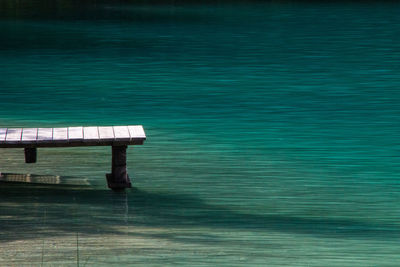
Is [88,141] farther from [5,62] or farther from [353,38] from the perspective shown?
[353,38]

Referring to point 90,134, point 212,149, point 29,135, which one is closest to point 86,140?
point 90,134

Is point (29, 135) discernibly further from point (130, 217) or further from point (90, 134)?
point (130, 217)

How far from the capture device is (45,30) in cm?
1933

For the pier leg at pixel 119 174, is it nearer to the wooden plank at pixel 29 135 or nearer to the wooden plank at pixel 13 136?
the wooden plank at pixel 29 135

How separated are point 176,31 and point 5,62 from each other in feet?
17.6

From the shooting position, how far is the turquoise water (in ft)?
16.5

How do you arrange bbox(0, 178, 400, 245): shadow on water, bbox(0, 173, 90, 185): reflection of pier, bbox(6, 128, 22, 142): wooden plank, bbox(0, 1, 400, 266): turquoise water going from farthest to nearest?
1. bbox(0, 173, 90, 185): reflection of pier
2. bbox(6, 128, 22, 142): wooden plank
3. bbox(0, 178, 400, 245): shadow on water
4. bbox(0, 1, 400, 266): turquoise water

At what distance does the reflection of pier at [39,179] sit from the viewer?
6.62 metres

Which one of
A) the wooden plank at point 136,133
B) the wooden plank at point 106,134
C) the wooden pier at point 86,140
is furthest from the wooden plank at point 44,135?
the wooden plank at point 136,133

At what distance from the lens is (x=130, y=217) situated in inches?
222

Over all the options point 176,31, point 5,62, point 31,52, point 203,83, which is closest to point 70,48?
point 31,52

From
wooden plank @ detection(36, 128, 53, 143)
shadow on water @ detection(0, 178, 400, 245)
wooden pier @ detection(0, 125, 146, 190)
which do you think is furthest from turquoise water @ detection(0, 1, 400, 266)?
wooden plank @ detection(36, 128, 53, 143)

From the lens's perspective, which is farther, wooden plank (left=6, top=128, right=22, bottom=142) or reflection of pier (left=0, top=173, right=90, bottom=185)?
reflection of pier (left=0, top=173, right=90, bottom=185)

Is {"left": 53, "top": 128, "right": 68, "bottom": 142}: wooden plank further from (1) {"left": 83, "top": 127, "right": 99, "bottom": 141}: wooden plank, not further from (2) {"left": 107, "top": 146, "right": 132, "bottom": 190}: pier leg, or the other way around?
(2) {"left": 107, "top": 146, "right": 132, "bottom": 190}: pier leg
